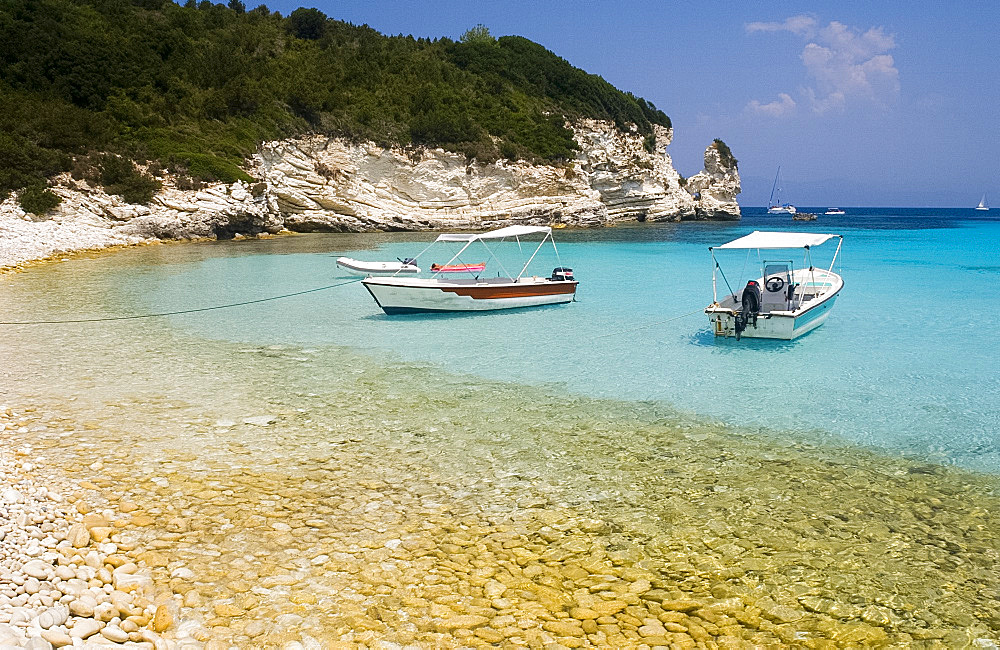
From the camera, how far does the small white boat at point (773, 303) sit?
48.3 ft

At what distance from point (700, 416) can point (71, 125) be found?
1687 inches

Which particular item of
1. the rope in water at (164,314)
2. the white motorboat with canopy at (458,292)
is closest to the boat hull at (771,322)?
the white motorboat with canopy at (458,292)

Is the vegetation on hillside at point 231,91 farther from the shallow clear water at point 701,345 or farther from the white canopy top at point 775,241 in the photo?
the white canopy top at point 775,241

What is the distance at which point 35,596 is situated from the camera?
4.47 m

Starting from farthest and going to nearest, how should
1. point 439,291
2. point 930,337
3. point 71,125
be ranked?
point 71,125 < point 439,291 < point 930,337

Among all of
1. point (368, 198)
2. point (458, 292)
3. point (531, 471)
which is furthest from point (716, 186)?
point (531, 471)

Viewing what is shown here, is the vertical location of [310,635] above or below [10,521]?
below

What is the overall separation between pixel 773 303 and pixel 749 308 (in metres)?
1.35

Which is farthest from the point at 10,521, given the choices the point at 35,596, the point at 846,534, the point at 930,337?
the point at 930,337

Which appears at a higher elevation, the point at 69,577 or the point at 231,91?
the point at 231,91

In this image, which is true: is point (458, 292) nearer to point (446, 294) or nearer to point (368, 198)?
point (446, 294)

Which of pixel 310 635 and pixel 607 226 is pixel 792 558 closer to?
pixel 310 635

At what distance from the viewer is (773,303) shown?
51.9 feet

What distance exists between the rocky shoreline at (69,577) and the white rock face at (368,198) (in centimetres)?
2538
